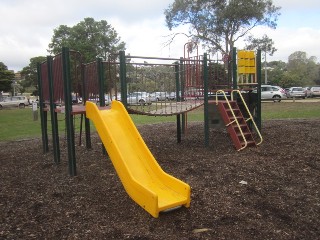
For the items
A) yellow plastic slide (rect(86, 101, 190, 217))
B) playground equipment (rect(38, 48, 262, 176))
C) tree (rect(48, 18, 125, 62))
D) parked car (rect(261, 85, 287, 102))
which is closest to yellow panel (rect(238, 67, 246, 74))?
playground equipment (rect(38, 48, 262, 176))

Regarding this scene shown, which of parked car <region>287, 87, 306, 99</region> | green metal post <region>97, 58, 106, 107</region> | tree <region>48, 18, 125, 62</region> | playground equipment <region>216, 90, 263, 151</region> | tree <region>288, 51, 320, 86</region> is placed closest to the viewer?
green metal post <region>97, 58, 106, 107</region>

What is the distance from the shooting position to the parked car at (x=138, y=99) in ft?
22.2

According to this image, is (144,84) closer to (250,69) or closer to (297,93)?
(250,69)

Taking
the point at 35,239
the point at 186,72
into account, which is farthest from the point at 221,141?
the point at 35,239

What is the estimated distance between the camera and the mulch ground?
12.0 ft

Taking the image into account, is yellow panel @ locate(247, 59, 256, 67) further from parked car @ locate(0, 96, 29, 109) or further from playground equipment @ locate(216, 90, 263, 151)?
parked car @ locate(0, 96, 29, 109)

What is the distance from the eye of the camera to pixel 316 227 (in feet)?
12.1

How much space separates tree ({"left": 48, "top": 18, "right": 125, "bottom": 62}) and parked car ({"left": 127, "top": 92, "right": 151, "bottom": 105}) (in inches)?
1733

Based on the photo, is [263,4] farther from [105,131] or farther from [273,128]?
[105,131]

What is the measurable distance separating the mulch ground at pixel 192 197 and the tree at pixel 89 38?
148 ft

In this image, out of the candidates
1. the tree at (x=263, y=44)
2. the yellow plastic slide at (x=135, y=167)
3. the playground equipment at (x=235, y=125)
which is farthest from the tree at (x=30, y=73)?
the yellow plastic slide at (x=135, y=167)

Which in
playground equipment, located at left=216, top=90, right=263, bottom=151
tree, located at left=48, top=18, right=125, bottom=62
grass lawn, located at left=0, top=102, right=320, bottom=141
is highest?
tree, located at left=48, top=18, right=125, bottom=62

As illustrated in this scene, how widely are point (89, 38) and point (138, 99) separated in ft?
156

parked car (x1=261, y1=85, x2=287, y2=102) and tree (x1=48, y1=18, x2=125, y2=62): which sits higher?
tree (x1=48, y1=18, x2=125, y2=62)
